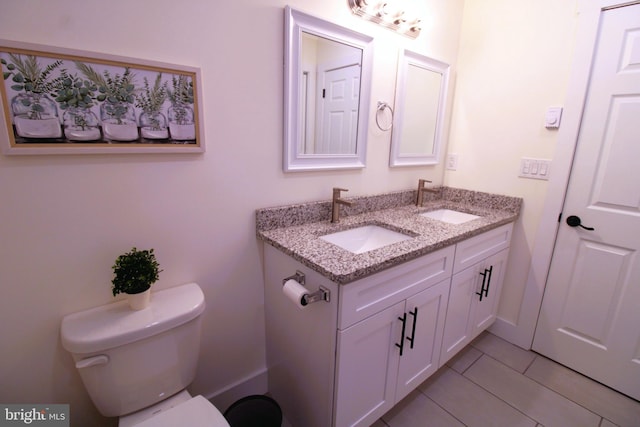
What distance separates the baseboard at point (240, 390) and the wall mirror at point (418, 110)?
1.41 m

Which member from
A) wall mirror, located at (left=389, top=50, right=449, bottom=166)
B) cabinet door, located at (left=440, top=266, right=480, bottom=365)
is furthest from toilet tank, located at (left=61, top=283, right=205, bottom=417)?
wall mirror, located at (left=389, top=50, right=449, bottom=166)

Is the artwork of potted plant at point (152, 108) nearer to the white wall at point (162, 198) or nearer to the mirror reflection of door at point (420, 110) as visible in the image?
the white wall at point (162, 198)

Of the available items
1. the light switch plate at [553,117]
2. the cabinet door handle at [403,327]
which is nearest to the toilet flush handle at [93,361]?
the cabinet door handle at [403,327]

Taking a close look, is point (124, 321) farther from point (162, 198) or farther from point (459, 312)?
point (459, 312)

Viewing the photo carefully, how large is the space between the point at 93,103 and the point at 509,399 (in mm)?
2255

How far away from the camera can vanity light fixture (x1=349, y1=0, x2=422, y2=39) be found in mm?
1417

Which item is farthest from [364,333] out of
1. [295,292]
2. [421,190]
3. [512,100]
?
[512,100]

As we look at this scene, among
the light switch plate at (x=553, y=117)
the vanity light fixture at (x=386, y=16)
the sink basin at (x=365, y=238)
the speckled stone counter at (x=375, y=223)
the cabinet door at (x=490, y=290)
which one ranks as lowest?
the cabinet door at (x=490, y=290)

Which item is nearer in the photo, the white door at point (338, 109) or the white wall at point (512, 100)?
the white door at point (338, 109)

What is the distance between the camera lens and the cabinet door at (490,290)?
1.74 metres

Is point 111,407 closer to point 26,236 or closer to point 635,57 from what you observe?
point 26,236

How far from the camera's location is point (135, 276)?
0.94 m

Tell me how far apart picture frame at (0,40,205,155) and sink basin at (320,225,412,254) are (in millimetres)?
767

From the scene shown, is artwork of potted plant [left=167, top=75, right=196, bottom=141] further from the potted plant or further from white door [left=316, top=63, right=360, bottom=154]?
white door [left=316, top=63, right=360, bottom=154]
